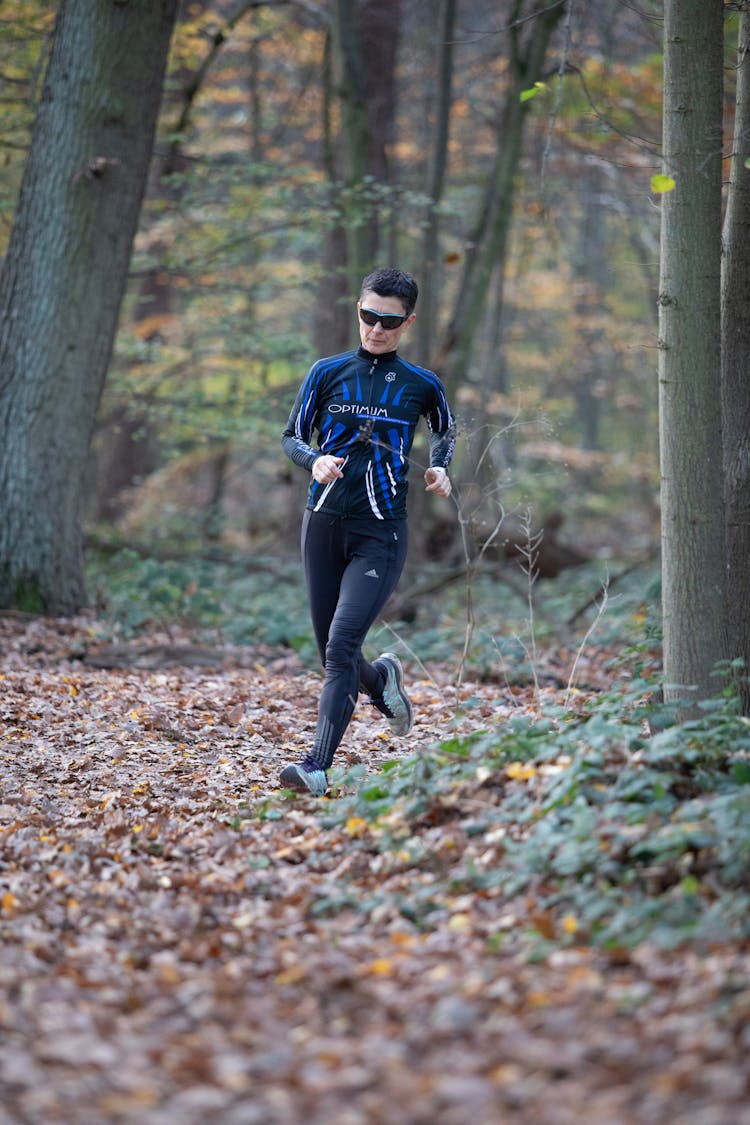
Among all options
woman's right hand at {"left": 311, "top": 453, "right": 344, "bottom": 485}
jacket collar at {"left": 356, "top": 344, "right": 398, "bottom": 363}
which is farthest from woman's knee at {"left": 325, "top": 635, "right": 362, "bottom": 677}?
jacket collar at {"left": 356, "top": 344, "right": 398, "bottom": 363}

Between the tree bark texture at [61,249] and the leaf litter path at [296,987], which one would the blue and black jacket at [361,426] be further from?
the tree bark texture at [61,249]

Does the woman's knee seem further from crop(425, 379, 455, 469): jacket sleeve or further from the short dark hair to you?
the short dark hair

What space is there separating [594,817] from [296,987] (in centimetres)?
126

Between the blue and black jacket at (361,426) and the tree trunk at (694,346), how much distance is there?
1.24 metres

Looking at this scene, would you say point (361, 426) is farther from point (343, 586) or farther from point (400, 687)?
point (400, 687)

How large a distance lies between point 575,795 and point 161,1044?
188 cm

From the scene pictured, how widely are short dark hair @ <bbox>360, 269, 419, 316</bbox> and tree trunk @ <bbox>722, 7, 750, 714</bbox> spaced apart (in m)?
1.57

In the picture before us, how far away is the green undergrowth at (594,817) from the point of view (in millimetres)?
3830

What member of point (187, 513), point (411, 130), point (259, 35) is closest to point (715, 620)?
point (187, 513)

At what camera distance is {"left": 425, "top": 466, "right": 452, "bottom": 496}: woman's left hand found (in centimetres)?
555

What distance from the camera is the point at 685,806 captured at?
13.9ft

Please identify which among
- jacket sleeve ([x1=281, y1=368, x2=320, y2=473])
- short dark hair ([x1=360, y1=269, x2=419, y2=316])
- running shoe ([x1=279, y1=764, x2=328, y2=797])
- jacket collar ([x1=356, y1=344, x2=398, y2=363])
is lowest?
running shoe ([x1=279, y1=764, x2=328, y2=797])

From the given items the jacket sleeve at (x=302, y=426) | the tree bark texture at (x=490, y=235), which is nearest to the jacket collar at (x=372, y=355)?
the jacket sleeve at (x=302, y=426)

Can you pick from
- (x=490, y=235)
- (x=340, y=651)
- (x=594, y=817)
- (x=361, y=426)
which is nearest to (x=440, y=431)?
(x=361, y=426)
